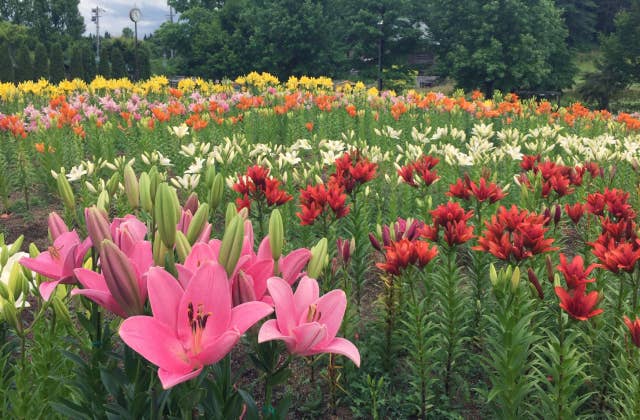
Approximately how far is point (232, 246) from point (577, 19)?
5671 cm

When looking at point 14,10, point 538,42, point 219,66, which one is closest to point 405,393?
point 538,42

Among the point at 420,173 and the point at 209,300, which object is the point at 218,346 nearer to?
the point at 209,300

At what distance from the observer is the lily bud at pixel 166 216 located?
4.15ft

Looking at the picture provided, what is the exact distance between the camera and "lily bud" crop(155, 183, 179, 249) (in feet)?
4.15

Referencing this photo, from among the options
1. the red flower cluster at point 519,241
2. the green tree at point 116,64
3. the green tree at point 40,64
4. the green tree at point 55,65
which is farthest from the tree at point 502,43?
the red flower cluster at point 519,241

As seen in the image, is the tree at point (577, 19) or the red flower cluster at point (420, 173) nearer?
the red flower cluster at point (420, 173)

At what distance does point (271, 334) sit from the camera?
3.62ft

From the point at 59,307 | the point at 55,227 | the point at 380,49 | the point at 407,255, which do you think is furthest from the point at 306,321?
the point at 380,49

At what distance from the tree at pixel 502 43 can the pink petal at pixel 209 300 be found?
3094cm

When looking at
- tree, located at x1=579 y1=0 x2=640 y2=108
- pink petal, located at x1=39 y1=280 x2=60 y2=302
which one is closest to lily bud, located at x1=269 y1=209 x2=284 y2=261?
pink petal, located at x1=39 y1=280 x2=60 y2=302

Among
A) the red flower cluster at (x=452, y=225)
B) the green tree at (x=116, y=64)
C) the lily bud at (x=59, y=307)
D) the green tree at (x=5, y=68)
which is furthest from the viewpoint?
the green tree at (x=116, y=64)

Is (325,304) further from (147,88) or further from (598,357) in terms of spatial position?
(147,88)

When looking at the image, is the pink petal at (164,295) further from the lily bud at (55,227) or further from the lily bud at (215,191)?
the lily bud at (215,191)

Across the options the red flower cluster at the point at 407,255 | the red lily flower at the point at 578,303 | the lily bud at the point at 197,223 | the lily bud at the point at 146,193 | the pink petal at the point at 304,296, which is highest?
the lily bud at the point at 146,193
